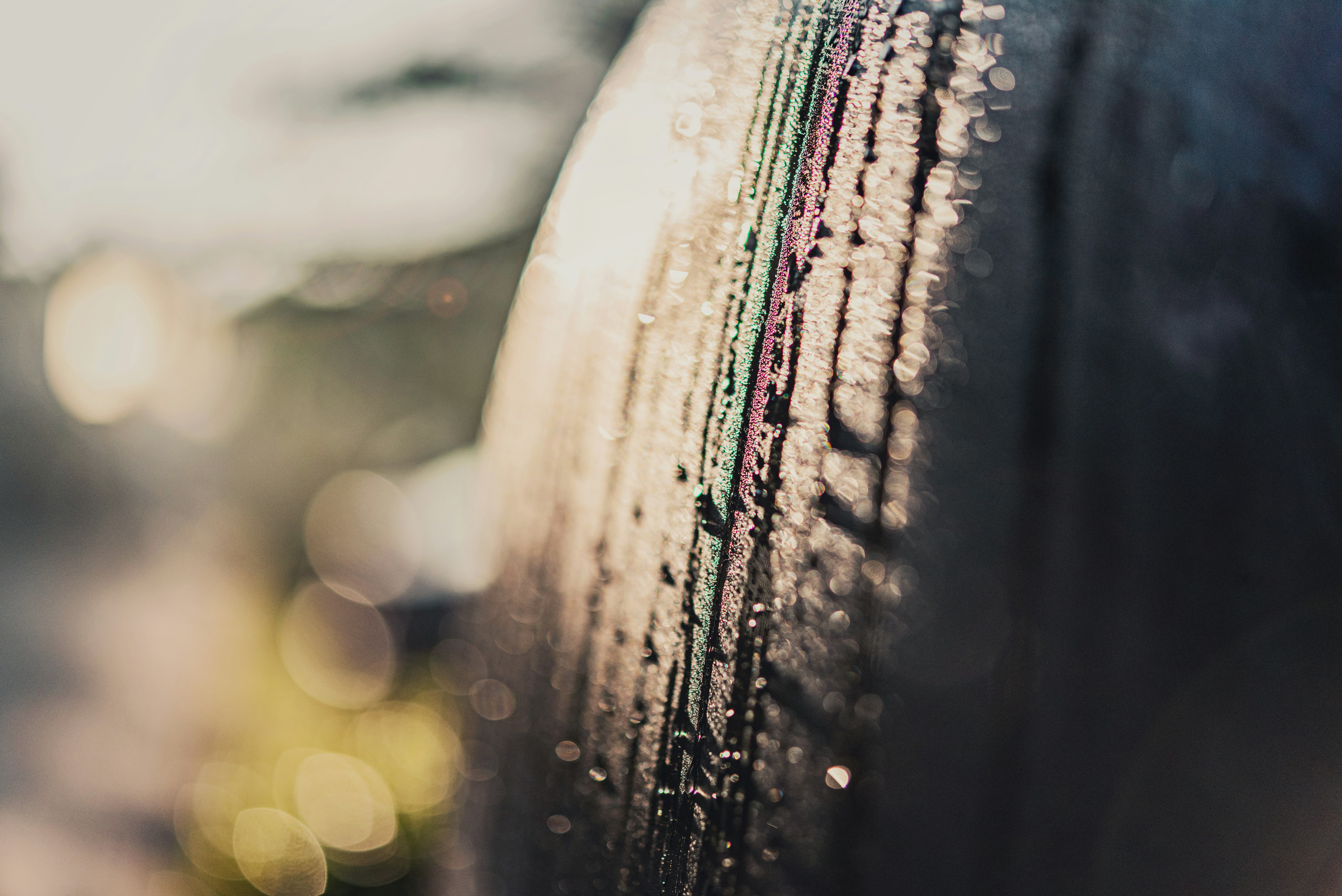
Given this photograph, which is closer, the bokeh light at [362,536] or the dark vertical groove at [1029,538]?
the dark vertical groove at [1029,538]

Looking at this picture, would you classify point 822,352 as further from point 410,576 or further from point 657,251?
point 410,576

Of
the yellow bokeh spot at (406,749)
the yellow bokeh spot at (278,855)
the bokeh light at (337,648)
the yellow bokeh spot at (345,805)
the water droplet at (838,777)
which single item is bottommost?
the yellow bokeh spot at (278,855)

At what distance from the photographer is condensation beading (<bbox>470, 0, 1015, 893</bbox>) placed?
18cm

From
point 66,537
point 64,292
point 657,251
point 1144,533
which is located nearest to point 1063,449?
point 1144,533

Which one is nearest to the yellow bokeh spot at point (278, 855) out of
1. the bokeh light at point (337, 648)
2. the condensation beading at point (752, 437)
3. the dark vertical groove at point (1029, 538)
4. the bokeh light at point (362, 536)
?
the bokeh light at point (337, 648)

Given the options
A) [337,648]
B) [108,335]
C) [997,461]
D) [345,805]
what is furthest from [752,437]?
[108,335]

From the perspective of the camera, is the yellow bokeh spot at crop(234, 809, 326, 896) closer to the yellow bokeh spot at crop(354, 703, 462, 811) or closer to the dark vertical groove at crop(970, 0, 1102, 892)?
the yellow bokeh spot at crop(354, 703, 462, 811)

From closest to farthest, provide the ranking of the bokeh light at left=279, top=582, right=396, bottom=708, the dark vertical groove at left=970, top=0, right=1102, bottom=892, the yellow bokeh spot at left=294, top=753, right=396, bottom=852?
1. the dark vertical groove at left=970, top=0, right=1102, bottom=892
2. the yellow bokeh spot at left=294, top=753, right=396, bottom=852
3. the bokeh light at left=279, top=582, right=396, bottom=708

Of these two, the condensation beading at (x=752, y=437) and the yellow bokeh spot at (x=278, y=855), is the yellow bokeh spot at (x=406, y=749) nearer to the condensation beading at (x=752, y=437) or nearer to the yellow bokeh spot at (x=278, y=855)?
the yellow bokeh spot at (x=278, y=855)

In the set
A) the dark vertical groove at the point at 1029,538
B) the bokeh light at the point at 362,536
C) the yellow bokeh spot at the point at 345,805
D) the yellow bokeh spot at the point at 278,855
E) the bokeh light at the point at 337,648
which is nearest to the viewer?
the dark vertical groove at the point at 1029,538

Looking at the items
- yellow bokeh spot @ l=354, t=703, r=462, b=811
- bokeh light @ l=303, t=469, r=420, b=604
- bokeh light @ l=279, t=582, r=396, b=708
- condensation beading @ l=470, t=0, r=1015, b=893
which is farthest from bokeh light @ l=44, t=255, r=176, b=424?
condensation beading @ l=470, t=0, r=1015, b=893

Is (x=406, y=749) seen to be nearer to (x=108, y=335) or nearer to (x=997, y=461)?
(x=108, y=335)

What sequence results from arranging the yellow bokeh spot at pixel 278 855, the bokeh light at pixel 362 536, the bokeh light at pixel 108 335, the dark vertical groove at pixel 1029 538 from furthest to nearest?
the bokeh light at pixel 362 536
the bokeh light at pixel 108 335
the yellow bokeh spot at pixel 278 855
the dark vertical groove at pixel 1029 538

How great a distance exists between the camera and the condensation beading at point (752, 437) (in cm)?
18
